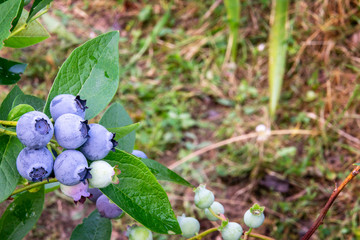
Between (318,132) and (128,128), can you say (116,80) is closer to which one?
(128,128)

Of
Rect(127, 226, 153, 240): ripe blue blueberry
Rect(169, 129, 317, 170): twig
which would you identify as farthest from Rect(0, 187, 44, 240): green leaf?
Rect(169, 129, 317, 170): twig

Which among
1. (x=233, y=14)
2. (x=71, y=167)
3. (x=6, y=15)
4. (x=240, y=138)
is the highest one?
(x=6, y=15)

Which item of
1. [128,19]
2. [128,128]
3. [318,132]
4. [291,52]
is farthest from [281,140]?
[128,128]

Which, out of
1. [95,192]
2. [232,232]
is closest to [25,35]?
[95,192]

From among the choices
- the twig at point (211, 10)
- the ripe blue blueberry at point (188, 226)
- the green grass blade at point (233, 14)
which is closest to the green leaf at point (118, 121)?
the ripe blue blueberry at point (188, 226)

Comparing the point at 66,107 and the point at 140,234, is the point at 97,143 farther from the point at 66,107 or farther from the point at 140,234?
the point at 140,234

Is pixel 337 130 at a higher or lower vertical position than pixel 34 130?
lower

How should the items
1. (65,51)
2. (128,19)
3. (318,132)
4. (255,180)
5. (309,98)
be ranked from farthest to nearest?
(128,19)
(65,51)
(309,98)
(318,132)
(255,180)
